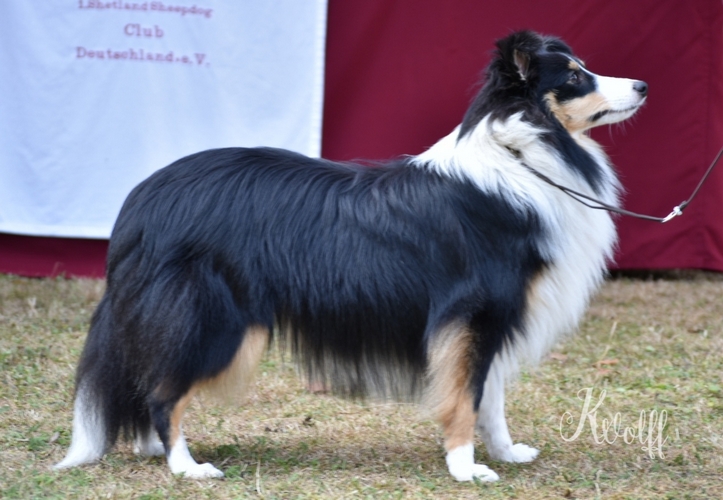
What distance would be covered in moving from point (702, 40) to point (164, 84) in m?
3.93

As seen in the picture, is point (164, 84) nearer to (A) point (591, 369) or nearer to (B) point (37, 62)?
(B) point (37, 62)

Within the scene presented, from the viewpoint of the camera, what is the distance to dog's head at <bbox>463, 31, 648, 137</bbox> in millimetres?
3494

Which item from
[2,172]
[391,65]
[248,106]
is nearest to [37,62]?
[2,172]

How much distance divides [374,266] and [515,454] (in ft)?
3.37

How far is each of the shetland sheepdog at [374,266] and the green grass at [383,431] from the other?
0.20 m

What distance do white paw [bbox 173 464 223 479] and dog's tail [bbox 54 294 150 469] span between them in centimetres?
29

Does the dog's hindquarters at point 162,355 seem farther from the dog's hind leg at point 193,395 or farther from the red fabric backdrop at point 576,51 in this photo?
the red fabric backdrop at point 576,51

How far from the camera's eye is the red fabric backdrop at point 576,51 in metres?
6.50

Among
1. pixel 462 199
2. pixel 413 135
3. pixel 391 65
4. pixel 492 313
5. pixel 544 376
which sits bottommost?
pixel 544 376

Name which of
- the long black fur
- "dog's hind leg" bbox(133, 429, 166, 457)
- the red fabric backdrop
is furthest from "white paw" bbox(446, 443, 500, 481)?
the red fabric backdrop

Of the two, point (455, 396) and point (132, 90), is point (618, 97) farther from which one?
point (132, 90)

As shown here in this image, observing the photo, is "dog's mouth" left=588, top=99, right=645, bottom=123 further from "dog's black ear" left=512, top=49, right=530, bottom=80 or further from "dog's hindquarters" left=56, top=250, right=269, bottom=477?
"dog's hindquarters" left=56, top=250, right=269, bottom=477

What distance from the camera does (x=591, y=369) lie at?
17.0 ft

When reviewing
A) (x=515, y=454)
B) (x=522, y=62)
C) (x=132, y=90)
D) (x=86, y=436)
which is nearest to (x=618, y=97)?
(x=522, y=62)
